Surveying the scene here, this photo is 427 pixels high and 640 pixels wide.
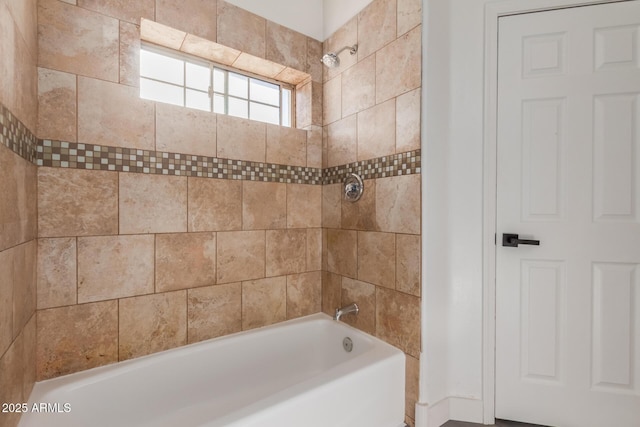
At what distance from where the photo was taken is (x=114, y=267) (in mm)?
1455

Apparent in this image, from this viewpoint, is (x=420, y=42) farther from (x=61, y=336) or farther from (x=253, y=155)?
(x=61, y=336)

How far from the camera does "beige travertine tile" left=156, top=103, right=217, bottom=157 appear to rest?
5.17 feet

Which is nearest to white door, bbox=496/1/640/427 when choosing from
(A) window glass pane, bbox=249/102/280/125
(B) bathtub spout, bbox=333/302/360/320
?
(B) bathtub spout, bbox=333/302/360/320

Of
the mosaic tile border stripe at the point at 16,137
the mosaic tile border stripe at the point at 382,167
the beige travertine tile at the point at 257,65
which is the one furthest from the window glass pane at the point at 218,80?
the mosaic tile border stripe at the point at 16,137

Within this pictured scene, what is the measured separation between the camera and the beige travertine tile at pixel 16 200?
2.94 ft

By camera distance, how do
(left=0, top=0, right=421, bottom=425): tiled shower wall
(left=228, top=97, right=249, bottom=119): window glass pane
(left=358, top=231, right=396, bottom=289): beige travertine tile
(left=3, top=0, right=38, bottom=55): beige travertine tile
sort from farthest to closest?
(left=228, top=97, right=249, bottom=119): window glass pane, (left=358, top=231, right=396, bottom=289): beige travertine tile, (left=0, top=0, right=421, bottom=425): tiled shower wall, (left=3, top=0, right=38, bottom=55): beige travertine tile

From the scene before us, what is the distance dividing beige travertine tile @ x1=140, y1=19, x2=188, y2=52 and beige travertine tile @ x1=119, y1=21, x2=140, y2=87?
10 cm

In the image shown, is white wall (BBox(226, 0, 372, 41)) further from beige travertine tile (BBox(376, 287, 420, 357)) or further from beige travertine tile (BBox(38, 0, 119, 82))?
beige travertine tile (BBox(376, 287, 420, 357))

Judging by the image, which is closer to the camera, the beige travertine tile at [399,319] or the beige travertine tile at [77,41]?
the beige travertine tile at [77,41]

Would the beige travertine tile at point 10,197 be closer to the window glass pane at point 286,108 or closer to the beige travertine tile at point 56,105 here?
the beige travertine tile at point 56,105

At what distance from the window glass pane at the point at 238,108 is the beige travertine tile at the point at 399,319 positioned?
1.47 meters

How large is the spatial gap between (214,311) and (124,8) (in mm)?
1658

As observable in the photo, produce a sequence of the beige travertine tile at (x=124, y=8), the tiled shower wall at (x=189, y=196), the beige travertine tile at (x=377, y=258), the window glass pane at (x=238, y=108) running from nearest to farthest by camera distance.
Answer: the tiled shower wall at (x=189, y=196), the beige travertine tile at (x=124, y=8), the beige travertine tile at (x=377, y=258), the window glass pane at (x=238, y=108)

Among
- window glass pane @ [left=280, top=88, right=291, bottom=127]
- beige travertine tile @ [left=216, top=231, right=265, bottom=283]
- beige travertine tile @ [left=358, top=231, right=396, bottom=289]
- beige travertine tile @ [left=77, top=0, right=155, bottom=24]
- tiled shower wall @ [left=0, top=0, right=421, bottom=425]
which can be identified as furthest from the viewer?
window glass pane @ [left=280, top=88, right=291, bottom=127]
